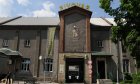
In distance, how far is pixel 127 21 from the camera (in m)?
25.6

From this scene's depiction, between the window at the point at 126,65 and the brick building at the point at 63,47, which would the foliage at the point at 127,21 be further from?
the window at the point at 126,65

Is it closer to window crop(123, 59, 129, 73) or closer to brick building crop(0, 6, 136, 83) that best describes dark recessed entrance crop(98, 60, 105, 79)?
brick building crop(0, 6, 136, 83)

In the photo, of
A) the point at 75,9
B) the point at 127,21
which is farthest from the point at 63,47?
the point at 127,21

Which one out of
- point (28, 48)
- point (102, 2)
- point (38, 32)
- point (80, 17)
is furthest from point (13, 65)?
point (102, 2)

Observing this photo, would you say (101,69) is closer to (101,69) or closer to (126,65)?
(101,69)

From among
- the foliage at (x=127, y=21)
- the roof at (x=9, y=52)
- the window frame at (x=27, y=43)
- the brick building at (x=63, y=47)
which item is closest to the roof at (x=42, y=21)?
the brick building at (x=63, y=47)

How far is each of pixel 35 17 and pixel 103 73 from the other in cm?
1841

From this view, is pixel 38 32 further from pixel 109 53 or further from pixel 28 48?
pixel 109 53

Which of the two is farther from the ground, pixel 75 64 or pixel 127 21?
pixel 127 21

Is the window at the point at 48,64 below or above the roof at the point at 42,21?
below

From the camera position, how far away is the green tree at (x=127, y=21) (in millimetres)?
23969

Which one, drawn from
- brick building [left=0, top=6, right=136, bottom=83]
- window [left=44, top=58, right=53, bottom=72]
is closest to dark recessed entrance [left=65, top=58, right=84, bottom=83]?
brick building [left=0, top=6, right=136, bottom=83]

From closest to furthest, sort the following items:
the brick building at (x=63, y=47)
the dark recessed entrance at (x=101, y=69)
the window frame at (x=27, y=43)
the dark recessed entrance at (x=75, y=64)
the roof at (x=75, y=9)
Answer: the brick building at (x=63, y=47)
the dark recessed entrance at (x=101, y=69)
the roof at (x=75, y=9)
the dark recessed entrance at (x=75, y=64)
the window frame at (x=27, y=43)

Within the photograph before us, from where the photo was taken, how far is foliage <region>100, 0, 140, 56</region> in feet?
78.6
